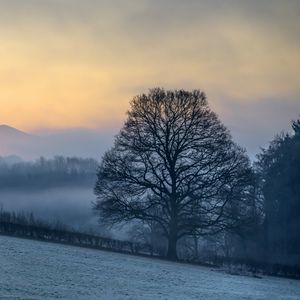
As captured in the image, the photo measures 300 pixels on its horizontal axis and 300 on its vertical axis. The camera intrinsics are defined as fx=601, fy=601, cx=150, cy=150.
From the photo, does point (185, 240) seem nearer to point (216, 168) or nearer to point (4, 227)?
point (216, 168)

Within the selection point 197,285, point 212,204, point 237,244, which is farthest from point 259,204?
point 197,285

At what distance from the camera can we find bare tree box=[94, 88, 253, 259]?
49.8m

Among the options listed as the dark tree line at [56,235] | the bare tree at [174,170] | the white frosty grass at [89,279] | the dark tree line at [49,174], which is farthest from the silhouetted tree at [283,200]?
the dark tree line at [49,174]

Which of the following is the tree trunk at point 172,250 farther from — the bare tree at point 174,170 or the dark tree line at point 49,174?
the dark tree line at point 49,174

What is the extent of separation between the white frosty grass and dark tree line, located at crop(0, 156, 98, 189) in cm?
8052

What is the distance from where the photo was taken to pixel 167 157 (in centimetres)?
5016

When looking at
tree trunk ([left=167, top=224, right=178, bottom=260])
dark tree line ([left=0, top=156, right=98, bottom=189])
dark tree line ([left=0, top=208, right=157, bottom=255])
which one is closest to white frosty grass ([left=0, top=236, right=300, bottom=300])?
dark tree line ([left=0, top=208, right=157, bottom=255])

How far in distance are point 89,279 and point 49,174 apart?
10777cm

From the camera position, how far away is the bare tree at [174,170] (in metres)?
49.8

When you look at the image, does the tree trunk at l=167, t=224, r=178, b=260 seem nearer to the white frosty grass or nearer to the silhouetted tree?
the white frosty grass

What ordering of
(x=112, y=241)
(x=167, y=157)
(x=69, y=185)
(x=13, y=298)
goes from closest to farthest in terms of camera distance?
(x=13, y=298)
(x=112, y=241)
(x=167, y=157)
(x=69, y=185)

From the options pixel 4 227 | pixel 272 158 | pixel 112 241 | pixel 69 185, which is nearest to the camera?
pixel 4 227

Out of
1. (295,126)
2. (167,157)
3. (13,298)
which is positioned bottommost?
(13,298)

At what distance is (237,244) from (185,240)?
20.1 ft
